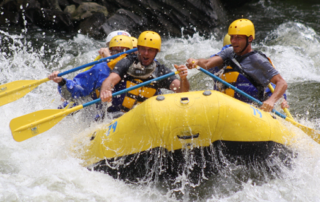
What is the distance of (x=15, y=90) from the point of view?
4.02 metres

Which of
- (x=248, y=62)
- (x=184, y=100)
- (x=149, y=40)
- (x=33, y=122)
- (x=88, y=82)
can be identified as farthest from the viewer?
(x=88, y=82)

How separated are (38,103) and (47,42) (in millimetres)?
3480

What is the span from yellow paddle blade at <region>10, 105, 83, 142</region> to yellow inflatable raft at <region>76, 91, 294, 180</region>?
605 mm

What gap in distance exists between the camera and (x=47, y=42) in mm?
8305

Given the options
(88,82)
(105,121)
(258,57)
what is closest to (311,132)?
(258,57)

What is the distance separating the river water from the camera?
3.34m

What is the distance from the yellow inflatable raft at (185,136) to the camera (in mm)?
2836

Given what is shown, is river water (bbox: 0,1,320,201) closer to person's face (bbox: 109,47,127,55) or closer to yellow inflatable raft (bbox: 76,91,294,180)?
yellow inflatable raft (bbox: 76,91,294,180)

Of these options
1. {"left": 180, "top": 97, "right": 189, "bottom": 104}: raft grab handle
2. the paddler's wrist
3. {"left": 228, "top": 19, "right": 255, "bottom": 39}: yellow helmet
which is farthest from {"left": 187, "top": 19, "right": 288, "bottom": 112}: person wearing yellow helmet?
the paddler's wrist

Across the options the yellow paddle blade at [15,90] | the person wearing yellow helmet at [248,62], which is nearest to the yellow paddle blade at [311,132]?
the person wearing yellow helmet at [248,62]

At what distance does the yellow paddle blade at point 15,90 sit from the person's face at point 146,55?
127 cm

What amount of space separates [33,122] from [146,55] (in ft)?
4.73

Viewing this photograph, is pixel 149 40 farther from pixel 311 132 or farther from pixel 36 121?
pixel 311 132

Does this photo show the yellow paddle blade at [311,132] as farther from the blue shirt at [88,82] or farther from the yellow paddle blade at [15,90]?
the yellow paddle blade at [15,90]
